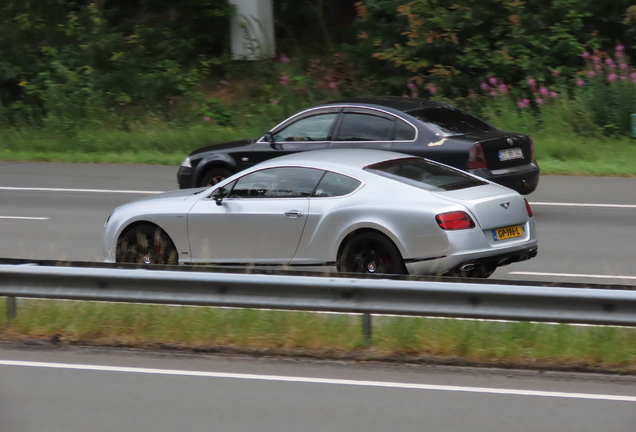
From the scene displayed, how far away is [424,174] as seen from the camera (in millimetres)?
9281

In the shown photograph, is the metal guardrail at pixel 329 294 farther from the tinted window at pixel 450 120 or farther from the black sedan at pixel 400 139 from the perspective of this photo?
the tinted window at pixel 450 120

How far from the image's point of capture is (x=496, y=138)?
40.6 ft

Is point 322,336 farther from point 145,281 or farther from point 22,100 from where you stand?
point 22,100

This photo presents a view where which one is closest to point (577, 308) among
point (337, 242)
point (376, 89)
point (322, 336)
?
point (322, 336)

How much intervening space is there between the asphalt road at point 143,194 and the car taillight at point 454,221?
1.65 meters

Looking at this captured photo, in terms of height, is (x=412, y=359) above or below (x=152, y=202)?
below

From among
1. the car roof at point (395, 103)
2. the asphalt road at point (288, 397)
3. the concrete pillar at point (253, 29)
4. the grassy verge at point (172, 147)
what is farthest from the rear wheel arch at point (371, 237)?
the concrete pillar at point (253, 29)

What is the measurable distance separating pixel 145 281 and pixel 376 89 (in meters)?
17.0

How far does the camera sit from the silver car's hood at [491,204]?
8.58 meters

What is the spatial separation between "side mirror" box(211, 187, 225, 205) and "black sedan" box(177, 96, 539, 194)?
339 centimetres

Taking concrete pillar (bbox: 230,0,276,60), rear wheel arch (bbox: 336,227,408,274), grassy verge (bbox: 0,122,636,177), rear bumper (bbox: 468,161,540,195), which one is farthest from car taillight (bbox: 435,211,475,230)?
concrete pillar (bbox: 230,0,276,60)

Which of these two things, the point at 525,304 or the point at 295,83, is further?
the point at 295,83

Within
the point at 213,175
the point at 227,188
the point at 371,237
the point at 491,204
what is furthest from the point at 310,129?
the point at 491,204

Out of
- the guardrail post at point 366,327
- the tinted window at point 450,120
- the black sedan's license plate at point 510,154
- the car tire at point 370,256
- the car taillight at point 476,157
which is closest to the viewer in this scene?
the guardrail post at point 366,327
